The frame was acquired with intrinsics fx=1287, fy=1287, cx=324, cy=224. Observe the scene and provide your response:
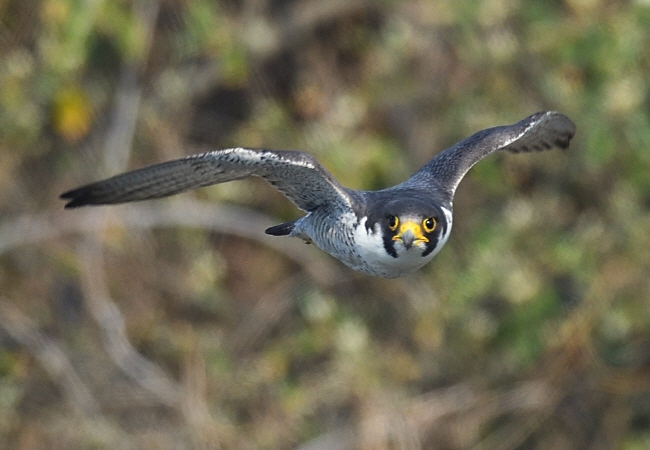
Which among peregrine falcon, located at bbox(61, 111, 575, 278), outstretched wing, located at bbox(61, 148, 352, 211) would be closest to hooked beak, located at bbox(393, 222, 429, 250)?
peregrine falcon, located at bbox(61, 111, 575, 278)

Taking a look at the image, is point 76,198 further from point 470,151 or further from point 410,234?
point 470,151

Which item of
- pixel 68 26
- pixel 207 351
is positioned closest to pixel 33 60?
pixel 68 26

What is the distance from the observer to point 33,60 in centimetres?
1141

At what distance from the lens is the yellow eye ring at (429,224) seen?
5422 mm

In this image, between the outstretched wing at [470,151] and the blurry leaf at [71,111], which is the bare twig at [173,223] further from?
the outstretched wing at [470,151]

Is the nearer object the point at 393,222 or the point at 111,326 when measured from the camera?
the point at 393,222

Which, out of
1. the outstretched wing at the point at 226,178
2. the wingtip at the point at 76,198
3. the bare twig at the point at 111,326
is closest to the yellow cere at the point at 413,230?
the outstretched wing at the point at 226,178

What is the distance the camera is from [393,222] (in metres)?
5.45

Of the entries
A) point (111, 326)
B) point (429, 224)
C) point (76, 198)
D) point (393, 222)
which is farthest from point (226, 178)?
point (111, 326)

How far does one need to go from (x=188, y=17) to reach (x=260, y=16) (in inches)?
36.7

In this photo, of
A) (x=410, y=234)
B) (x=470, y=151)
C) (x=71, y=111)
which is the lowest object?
(x=410, y=234)

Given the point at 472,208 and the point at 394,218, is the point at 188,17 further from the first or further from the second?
the point at 394,218

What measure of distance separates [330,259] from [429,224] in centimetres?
687

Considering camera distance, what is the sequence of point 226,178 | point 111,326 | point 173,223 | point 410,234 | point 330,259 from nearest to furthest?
point 410,234 → point 226,178 → point 111,326 → point 173,223 → point 330,259
